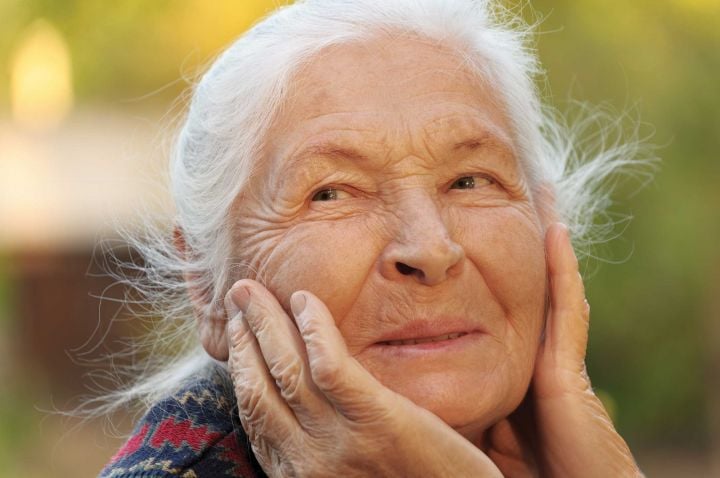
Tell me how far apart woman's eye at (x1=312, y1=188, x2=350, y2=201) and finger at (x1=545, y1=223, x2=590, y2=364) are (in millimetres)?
737

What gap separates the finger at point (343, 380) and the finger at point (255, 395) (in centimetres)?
21

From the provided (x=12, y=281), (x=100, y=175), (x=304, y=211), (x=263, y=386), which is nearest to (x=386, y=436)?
(x=263, y=386)

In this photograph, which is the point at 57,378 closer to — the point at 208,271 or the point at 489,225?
the point at 208,271

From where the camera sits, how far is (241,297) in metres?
3.01

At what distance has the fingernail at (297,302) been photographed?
2.83 m

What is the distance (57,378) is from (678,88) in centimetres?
663

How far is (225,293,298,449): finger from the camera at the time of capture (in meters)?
2.85

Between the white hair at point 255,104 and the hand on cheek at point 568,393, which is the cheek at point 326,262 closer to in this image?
the white hair at point 255,104

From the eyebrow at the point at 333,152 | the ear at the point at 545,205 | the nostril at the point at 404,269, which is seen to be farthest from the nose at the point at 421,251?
the ear at the point at 545,205

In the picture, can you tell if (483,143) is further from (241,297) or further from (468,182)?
(241,297)

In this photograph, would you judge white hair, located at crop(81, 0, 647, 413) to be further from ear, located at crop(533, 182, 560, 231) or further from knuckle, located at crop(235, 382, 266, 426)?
knuckle, located at crop(235, 382, 266, 426)

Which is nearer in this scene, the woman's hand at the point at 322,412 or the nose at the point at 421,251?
the woman's hand at the point at 322,412

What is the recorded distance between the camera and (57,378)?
10406 millimetres

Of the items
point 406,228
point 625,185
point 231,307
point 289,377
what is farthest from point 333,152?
point 625,185
